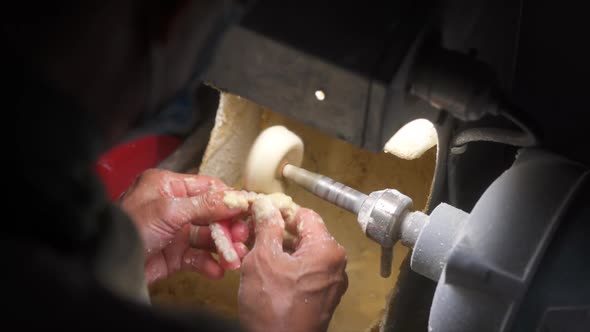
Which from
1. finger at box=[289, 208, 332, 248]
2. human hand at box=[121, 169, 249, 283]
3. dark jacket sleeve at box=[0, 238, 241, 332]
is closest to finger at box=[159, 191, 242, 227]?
human hand at box=[121, 169, 249, 283]

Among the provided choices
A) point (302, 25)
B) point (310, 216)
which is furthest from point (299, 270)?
point (302, 25)

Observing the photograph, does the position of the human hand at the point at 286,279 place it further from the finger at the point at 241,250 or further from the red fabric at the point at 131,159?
the red fabric at the point at 131,159

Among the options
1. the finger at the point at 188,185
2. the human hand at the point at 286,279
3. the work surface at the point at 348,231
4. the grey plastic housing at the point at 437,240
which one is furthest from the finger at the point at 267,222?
the grey plastic housing at the point at 437,240

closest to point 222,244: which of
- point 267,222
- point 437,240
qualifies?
point 267,222

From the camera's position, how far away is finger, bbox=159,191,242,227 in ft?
4.42

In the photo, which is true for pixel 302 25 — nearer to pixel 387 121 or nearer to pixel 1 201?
pixel 387 121

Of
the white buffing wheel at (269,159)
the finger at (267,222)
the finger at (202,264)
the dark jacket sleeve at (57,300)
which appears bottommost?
the finger at (202,264)

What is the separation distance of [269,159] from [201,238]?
0.27m

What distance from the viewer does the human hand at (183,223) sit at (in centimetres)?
135

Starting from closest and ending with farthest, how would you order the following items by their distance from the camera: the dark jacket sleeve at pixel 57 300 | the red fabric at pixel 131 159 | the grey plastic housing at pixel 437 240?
the dark jacket sleeve at pixel 57 300
the grey plastic housing at pixel 437 240
the red fabric at pixel 131 159

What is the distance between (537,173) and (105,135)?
69 centimetres

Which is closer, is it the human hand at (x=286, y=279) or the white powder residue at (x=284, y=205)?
the human hand at (x=286, y=279)

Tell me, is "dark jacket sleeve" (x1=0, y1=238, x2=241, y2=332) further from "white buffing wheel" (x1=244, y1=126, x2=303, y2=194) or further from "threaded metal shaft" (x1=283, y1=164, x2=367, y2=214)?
"white buffing wheel" (x1=244, y1=126, x2=303, y2=194)

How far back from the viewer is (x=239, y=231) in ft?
4.63
